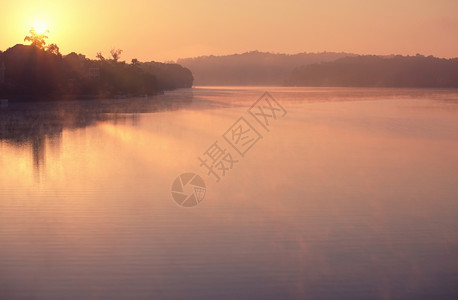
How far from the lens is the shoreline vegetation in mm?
63781

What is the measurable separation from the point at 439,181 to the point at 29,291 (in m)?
10.1

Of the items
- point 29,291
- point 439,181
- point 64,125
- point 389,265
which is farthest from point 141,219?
point 64,125

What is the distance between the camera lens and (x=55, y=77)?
66.2m

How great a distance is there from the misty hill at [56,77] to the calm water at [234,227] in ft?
156

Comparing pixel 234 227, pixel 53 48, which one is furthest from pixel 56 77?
pixel 234 227

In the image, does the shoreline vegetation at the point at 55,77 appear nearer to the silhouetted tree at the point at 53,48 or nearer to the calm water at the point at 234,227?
the silhouetted tree at the point at 53,48

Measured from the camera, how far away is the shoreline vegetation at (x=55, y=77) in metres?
63.8

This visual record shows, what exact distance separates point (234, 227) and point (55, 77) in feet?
201

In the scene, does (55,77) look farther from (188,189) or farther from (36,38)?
(188,189)

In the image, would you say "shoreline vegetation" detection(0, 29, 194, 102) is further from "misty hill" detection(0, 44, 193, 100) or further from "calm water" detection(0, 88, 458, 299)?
"calm water" detection(0, 88, 458, 299)

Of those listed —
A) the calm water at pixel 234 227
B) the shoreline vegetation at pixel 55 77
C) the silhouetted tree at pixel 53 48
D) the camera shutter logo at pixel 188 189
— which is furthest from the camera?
the silhouetted tree at pixel 53 48

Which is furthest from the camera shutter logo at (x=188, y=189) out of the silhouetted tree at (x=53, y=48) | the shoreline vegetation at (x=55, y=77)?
the silhouetted tree at (x=53, y=48)

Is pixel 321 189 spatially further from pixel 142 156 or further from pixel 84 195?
pixel 142 156

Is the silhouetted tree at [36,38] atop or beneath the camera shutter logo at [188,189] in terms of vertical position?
atop
